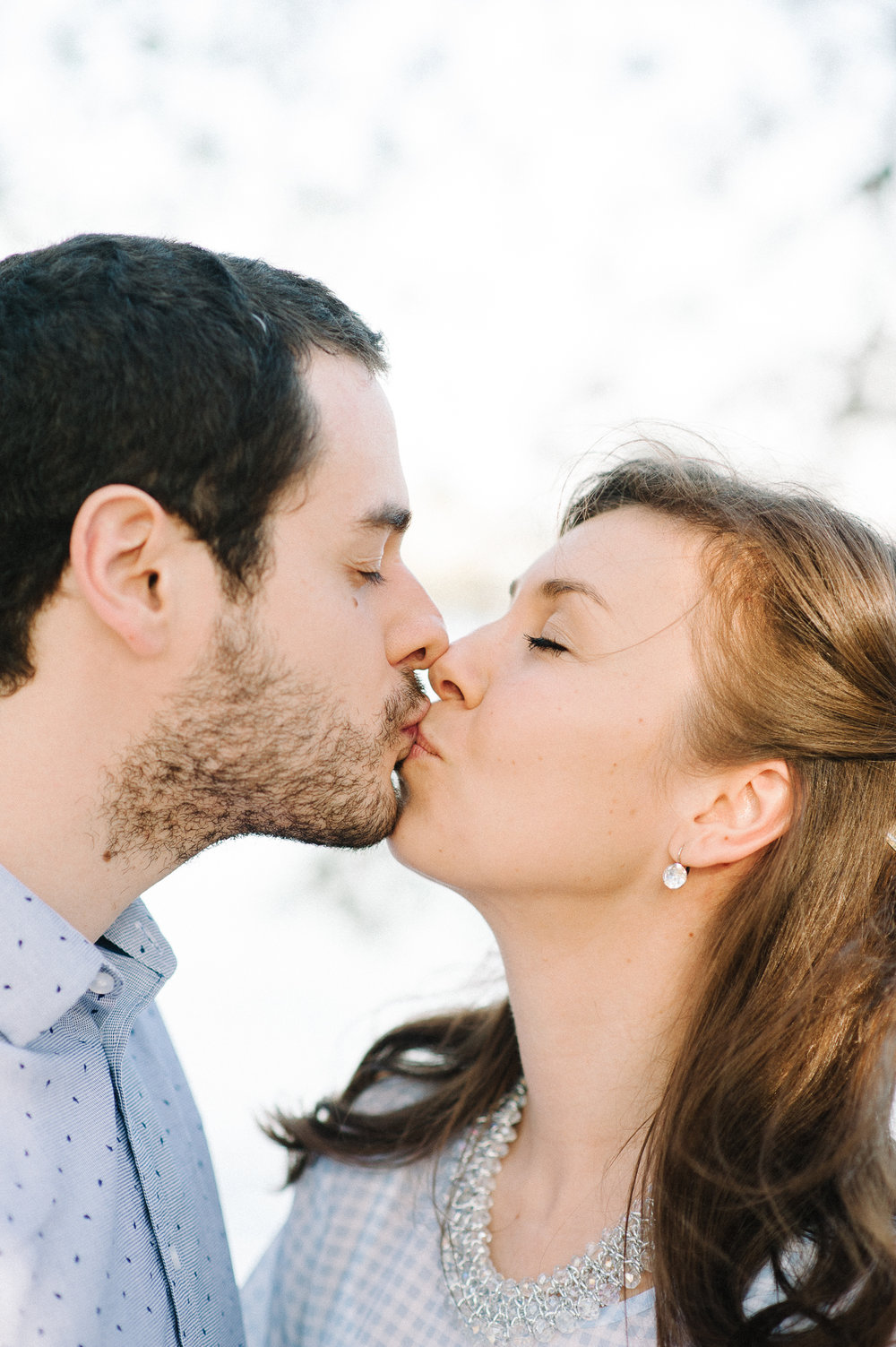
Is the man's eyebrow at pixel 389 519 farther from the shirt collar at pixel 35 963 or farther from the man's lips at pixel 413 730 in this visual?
the shirt collar at pixel 35 963

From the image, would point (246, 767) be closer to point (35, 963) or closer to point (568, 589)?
point (35, 963)

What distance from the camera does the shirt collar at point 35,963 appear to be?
1.33 m

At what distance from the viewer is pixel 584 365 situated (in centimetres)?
423

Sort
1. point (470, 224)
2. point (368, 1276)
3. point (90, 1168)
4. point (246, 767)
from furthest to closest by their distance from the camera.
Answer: point (470, 224)
point (368, 1276)
point (246, 767)
point (90, 1168)

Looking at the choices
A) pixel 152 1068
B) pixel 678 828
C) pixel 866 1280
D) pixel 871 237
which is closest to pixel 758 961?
pixel 678 828

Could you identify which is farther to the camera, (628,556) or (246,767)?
(628,556)

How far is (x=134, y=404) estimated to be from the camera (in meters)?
1.48

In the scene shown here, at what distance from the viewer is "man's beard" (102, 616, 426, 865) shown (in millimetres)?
1534

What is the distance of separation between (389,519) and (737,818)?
693mm

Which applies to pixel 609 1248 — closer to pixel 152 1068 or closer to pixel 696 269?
pixel 152 1068

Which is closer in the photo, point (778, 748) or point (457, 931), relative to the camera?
point (778, 748)

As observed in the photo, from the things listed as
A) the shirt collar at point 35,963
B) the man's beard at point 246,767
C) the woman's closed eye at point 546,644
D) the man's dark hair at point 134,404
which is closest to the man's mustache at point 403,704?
the man's beard at point 246,767

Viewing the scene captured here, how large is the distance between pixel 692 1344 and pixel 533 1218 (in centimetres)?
34

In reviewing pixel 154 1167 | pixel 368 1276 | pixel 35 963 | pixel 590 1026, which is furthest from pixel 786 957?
pixel 35 963
